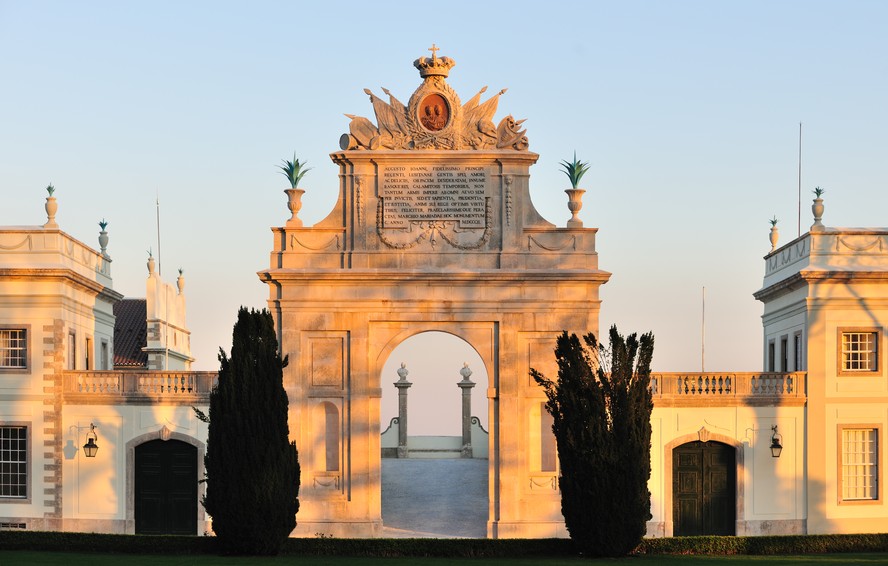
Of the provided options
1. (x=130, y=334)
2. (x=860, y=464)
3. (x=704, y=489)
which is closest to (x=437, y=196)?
(x=704, y=489)

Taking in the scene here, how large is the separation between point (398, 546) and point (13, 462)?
539 inches

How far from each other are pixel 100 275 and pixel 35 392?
5.67 metres

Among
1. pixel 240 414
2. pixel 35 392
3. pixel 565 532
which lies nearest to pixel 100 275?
pixel 35 392

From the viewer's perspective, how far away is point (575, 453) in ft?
121

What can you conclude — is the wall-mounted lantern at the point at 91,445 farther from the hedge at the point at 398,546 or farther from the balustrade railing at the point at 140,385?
the hedge at the point at 398,546

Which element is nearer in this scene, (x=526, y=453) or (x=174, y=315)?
(x=526, y=453)

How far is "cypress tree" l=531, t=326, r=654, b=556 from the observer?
3656 cm

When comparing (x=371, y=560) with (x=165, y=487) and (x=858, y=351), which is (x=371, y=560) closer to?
(x=165, y=487)

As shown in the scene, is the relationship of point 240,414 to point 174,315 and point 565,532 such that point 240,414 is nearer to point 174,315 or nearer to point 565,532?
point 565,532

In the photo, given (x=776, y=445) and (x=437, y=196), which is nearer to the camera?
(x=776, y=445)

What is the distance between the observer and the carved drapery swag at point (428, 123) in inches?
1799

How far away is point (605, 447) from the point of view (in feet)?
121

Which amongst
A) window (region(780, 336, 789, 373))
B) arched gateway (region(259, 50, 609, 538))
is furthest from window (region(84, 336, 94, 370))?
window (region(780, 336, 789, 373))

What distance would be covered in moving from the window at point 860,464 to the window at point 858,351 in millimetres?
1761
